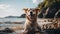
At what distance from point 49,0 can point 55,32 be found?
589 centimetres

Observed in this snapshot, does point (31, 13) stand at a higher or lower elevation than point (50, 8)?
lower

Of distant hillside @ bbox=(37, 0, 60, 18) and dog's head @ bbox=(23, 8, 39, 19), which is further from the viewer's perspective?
distant hillside @ bbox=(37, 0, 60, 18)

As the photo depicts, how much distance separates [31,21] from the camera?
23.0 ft

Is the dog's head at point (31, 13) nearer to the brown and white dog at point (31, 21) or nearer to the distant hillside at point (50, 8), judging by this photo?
the brown and white dog at point (31, 21)

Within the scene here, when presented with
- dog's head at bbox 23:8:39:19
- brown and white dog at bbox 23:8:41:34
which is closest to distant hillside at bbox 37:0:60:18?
brown and white dog at bbox 23:8:41:34

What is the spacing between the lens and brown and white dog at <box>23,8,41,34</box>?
680 cm

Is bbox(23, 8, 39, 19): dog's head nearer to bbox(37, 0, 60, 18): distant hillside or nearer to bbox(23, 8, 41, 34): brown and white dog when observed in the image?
bbox(23, 8, 41, 34): brown and white dog

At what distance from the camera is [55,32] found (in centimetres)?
741

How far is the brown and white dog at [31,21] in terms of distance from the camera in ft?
22.3

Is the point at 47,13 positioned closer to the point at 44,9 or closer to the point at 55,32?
the point at 44,9

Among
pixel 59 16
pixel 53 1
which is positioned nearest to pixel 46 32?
pixel 59 16

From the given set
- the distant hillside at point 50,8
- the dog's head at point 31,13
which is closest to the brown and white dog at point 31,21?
the dog's head at point 31,13

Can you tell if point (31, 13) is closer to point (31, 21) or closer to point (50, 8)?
point (31, 21)

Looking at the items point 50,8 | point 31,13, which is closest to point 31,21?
point 31,13
